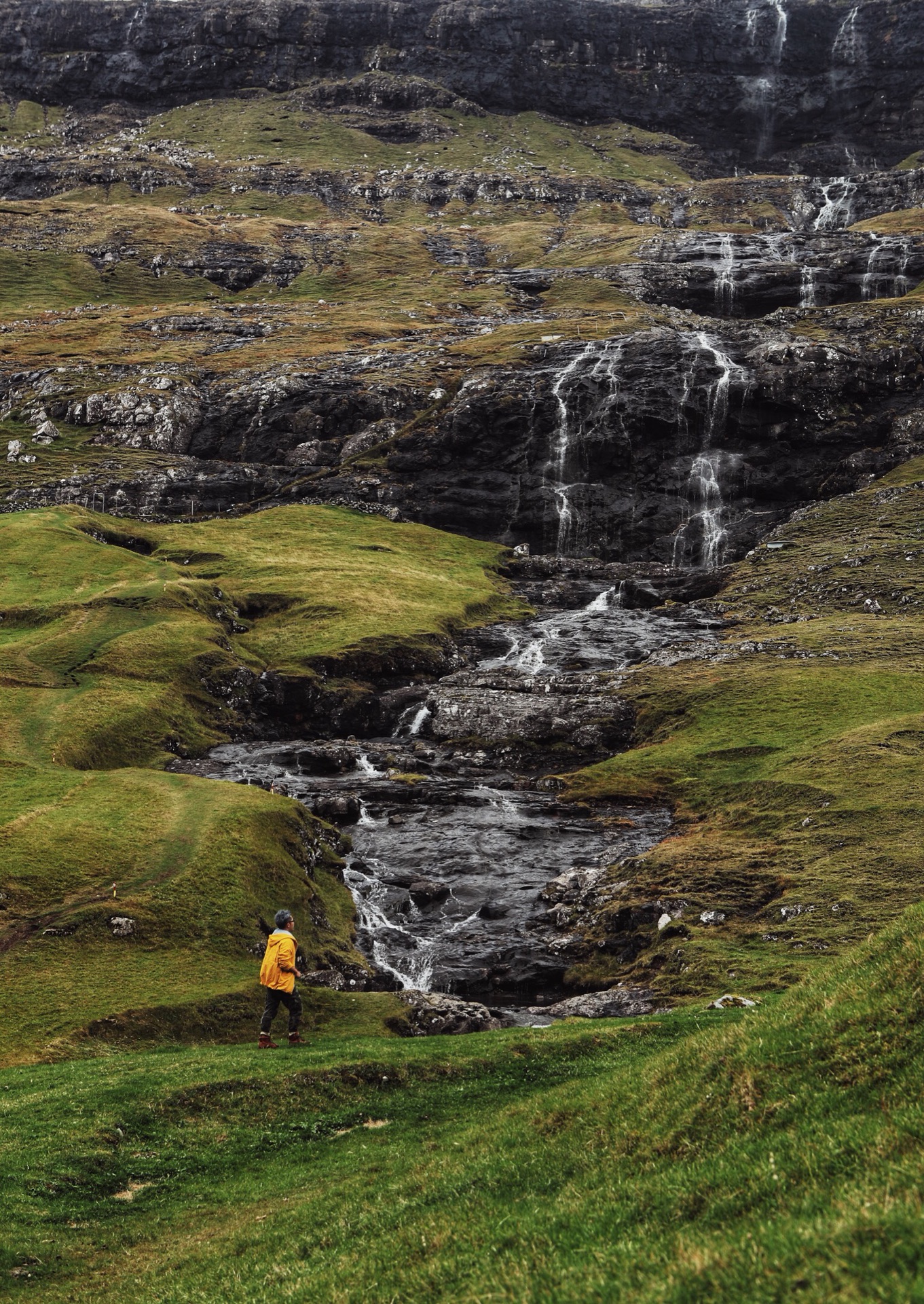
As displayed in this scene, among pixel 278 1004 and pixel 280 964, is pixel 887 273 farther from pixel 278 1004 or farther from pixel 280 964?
pixel 278 1004

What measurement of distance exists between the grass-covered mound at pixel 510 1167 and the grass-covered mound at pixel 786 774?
11.8m

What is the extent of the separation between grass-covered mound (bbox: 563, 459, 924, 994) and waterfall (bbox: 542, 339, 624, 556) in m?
30.2

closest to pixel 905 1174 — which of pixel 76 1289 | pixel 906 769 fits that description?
pixel 76 1289

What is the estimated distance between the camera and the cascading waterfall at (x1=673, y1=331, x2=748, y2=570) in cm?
11488

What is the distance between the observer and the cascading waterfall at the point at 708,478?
114875mm

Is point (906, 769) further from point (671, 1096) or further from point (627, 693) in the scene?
point (671, 1096)

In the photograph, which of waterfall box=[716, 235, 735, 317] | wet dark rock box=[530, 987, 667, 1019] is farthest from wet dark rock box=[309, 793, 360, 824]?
waterfall box=[716, 235, 735, 317]

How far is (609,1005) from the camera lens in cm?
3225

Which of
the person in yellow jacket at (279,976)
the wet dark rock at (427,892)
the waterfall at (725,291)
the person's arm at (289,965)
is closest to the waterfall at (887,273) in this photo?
the waterfall at (725,291)

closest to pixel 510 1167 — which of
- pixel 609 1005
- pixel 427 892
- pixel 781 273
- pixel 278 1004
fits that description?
pixel 278 1004

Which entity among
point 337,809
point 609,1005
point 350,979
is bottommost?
point 337,809

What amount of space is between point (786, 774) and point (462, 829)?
17.8 meters

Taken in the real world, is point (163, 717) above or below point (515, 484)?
below

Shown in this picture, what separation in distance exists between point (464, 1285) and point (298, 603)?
8259 centimetres
